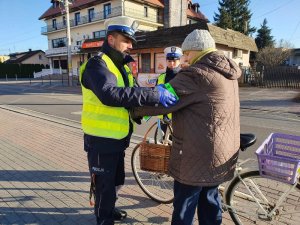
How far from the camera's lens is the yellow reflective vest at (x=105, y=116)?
2375 mm

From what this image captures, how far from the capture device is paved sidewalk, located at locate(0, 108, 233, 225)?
3234 mm

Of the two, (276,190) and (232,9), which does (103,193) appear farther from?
(232,9)

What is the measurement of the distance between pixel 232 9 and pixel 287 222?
4948 cm

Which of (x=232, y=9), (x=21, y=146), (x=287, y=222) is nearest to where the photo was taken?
(x=287, y=222)

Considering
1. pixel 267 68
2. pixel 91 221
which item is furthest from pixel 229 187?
pixel 267 68

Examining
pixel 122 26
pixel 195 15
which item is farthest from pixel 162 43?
pixel 195 15

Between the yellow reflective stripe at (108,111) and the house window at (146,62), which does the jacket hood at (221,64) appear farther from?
the house window at (146,62)

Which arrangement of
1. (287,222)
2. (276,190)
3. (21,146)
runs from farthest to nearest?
1. (21,146)
2. (287,222)
3. (276,190)

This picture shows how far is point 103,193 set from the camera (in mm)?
2559

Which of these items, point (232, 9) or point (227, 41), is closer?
point (227, 41)

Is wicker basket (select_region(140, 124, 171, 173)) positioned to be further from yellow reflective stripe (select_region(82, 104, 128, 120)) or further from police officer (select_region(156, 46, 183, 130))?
police officer (select_region(156, 46, 183, 130))

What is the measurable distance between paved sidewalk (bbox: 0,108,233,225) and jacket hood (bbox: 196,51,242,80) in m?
1.90

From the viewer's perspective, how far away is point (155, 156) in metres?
2.65

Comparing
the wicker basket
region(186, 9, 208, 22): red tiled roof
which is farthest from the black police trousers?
region(186, 9, 208, 22): red tiled roof
